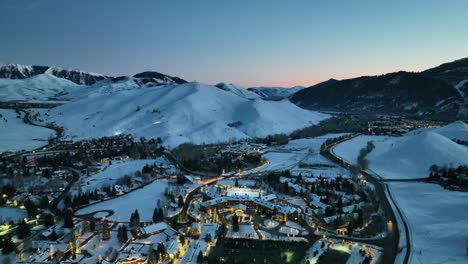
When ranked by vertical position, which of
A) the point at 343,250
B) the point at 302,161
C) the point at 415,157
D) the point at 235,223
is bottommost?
the point at 343,250

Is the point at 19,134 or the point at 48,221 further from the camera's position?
the point at 19,134

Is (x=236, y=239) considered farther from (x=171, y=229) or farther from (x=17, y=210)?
(x=17, y=210)

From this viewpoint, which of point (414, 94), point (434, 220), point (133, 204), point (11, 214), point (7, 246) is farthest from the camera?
point (414, 94)

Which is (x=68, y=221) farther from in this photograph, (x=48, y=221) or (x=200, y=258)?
(x=200, y=258)

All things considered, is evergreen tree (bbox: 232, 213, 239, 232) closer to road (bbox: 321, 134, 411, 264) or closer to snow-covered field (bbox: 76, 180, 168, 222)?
snow-covered field (bbox: 76, 180, 168, 222)

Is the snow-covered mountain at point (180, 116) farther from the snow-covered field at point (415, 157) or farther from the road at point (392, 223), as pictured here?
the road at point (392, 223)

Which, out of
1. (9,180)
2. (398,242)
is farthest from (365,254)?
(9,180)

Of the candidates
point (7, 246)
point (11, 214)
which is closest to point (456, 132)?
point (11, 214)

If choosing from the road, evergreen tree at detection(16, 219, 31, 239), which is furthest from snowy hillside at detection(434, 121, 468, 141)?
evergreen tree at detection(16, 219, 31, 239)
